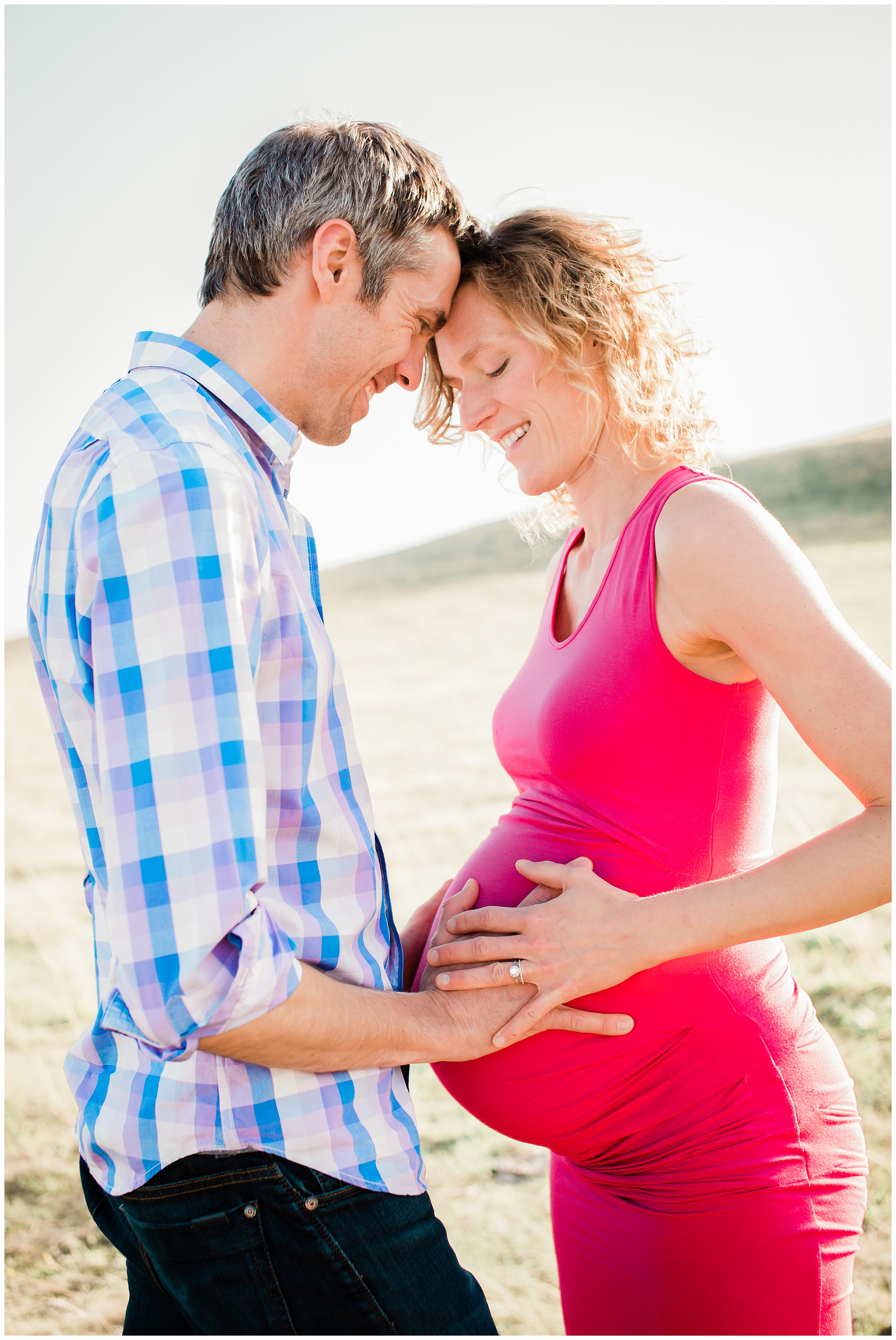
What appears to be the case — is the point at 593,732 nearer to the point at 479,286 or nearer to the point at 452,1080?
the point at 452,1080

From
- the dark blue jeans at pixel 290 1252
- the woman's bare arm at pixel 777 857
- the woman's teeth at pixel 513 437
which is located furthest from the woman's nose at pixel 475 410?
the dark blue jeans at pixel 290 1252

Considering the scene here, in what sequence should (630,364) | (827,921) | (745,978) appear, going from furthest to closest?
(630,364), (745,978), (827,921)

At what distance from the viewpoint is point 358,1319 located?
4.20ft

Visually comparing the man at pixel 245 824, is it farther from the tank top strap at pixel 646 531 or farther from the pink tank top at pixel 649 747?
the tank top strap at pixel 646 531

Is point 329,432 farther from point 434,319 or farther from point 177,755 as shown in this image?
point 177,755

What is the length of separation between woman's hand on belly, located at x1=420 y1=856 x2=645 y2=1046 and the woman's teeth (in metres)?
1.05

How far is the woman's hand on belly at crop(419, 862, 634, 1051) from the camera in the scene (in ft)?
4.94

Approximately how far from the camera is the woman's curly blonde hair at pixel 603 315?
191 centimetres

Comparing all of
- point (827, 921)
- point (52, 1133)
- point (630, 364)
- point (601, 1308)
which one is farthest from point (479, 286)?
point (52, 1133)

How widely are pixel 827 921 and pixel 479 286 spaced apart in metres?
1.49

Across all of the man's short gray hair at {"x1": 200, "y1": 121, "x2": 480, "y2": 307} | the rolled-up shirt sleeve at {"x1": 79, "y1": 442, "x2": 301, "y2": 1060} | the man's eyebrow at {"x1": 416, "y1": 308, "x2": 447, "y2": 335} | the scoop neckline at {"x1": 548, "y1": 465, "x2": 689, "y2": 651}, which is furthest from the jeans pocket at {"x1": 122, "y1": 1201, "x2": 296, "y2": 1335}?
the man's eyebrow at {"x1": 416, "y1": 308, "x2": 447, "y2": 335}

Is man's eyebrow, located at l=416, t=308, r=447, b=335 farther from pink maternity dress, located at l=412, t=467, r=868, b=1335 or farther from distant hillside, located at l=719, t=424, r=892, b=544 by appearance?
distant hillside, located at l=719, t=424, r=892, b=544

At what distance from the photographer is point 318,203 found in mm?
1547

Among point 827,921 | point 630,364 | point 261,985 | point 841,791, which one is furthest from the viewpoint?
point 841,791
